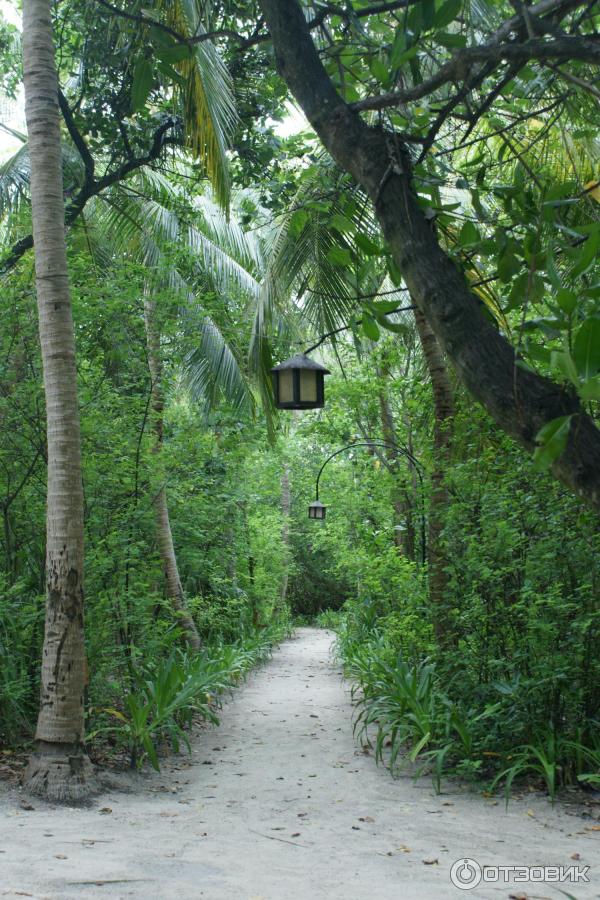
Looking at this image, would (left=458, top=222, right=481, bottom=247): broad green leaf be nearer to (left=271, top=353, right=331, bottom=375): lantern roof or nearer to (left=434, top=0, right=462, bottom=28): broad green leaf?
(left=434, top=0, right=462, bottom=28): broad green leaf

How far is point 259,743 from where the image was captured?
7.45 m

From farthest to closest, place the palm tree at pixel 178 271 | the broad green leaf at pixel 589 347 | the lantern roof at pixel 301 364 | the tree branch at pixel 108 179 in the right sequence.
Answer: the palm tree at pixel 178 271 → the tree branch at pixel 108 179 → the lantern roof at pixel 301 364 → the broad green leaf at pixel 589 347

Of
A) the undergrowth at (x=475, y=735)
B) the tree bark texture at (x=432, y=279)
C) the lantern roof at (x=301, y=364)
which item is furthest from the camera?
the lantern roof at (x=301, y=364)

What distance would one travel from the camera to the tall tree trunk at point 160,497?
7.38m

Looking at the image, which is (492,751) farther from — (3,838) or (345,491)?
(345,491)

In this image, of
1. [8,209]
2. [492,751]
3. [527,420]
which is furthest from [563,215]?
[8,209]

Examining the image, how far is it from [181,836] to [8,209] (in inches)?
316

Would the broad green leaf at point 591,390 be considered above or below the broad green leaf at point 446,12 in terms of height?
below

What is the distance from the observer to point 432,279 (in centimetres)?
207

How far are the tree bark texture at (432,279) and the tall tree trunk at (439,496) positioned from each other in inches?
153

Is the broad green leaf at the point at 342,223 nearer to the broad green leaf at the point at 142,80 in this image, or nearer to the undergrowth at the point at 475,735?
A: the broad green leaf at the point at 142,80

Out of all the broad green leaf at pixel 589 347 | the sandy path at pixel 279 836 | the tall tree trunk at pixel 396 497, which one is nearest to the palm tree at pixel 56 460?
the sandy path at pixel 279 836

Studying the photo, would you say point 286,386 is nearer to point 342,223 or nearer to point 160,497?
point 160,497

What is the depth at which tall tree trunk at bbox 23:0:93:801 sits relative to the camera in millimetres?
5109
